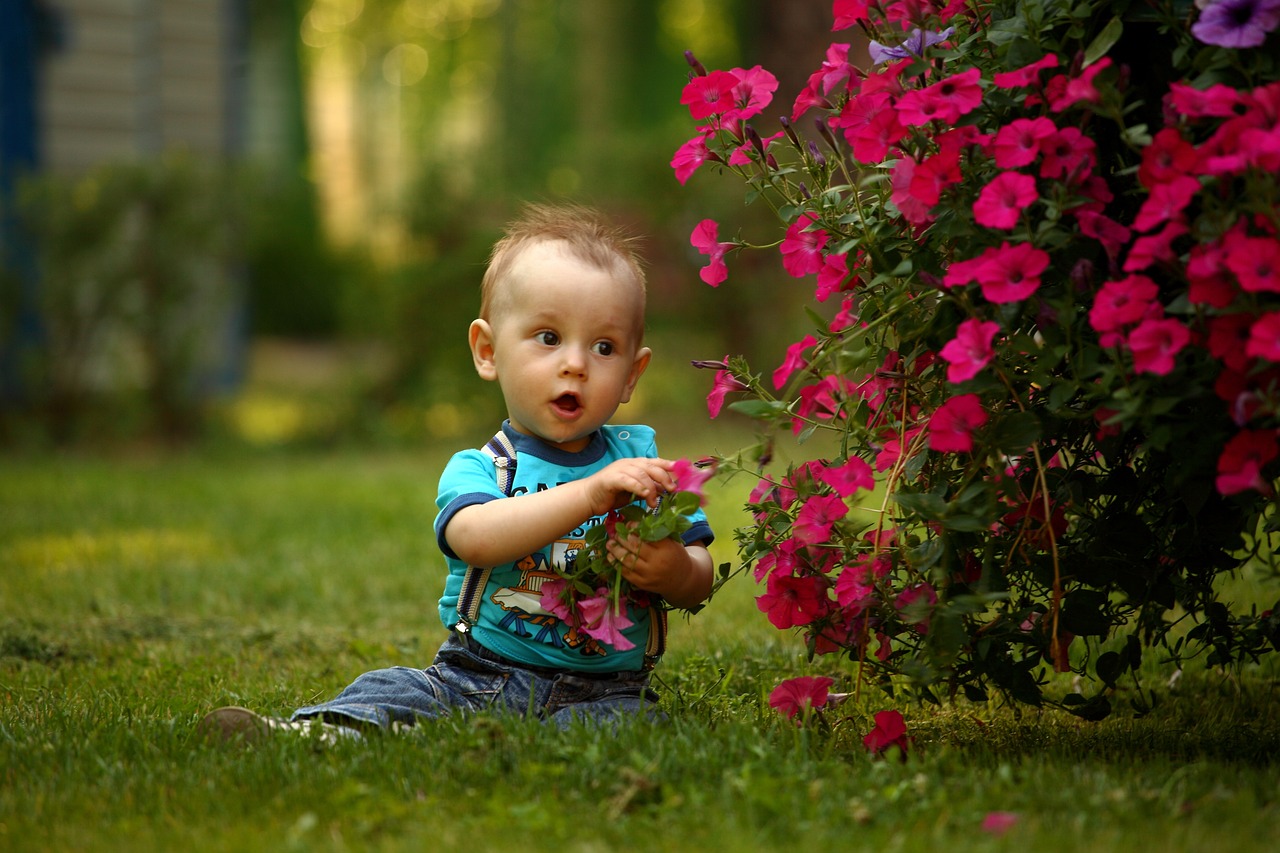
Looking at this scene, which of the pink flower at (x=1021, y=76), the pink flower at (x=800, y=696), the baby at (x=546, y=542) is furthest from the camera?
the baby at (x=546, y=542)

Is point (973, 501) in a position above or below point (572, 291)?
below

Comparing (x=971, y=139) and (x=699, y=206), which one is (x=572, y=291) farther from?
(x=699, y=206)

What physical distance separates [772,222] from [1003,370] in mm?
6668

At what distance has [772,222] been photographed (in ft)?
28.7

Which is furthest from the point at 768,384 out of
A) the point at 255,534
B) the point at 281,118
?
the point at 281,118


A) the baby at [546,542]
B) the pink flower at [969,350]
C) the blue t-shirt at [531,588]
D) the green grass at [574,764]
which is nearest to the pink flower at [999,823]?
the green grass at [574,764]

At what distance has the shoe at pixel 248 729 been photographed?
238 centimetres

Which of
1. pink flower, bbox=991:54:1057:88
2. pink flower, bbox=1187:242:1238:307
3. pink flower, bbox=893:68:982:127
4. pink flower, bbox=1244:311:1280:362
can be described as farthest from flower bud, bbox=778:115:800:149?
pink flower, bbox=1244:311:1280:362

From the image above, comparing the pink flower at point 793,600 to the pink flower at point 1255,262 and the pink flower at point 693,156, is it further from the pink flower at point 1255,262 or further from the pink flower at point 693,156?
the pink flower at point 1255,262

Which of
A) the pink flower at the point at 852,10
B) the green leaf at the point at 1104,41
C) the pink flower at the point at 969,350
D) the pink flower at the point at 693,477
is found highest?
the pink flower at the point at 852,10

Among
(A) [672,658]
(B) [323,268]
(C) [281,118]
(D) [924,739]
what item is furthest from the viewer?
(C) [281,118]

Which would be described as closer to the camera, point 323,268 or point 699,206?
point 699,206

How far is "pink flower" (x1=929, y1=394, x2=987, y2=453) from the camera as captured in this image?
212 cm

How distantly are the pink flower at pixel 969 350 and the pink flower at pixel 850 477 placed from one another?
25 centimetres
